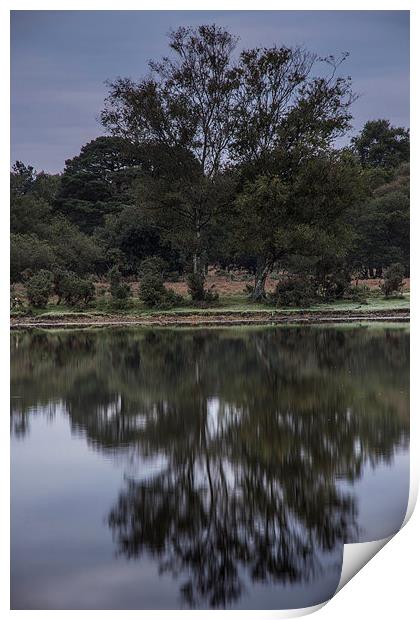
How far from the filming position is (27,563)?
5469 millimetres

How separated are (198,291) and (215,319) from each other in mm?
2012

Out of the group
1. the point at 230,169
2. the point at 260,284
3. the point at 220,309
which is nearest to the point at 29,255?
the point at 220,309

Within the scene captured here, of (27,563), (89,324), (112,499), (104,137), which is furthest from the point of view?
(104,137)

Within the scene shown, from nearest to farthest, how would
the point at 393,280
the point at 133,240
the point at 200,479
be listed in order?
the point at 200,479
the point at 393,280
the point at 133,240

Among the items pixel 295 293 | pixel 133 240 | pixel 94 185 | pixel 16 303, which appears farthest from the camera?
pixel 94 185

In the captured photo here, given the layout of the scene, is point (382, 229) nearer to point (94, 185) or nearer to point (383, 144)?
point (383, 144)

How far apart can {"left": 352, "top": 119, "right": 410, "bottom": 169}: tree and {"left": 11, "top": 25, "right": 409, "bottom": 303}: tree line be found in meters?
5.08

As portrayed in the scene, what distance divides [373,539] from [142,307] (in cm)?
1536

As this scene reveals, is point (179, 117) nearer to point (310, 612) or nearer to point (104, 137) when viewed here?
point (104, 137)

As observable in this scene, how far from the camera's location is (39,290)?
65.4 feet

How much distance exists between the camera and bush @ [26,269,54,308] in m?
19.9

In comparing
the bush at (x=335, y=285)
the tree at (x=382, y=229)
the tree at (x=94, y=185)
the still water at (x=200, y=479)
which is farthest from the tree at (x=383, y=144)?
the still water at (x=200, y=479)

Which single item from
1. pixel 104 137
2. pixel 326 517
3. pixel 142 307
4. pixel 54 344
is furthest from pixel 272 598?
pixel 104 137

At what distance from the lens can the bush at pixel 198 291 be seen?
21641mm
